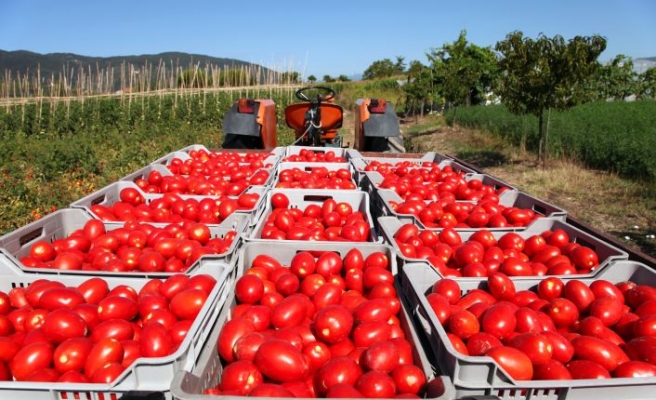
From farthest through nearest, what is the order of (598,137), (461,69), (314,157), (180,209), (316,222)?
(461,69), (598,137), (314,157), (180,209), (316,222)

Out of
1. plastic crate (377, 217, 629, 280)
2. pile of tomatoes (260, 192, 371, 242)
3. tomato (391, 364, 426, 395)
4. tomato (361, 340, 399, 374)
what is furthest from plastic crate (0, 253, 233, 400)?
pile of tomatoes (260, 192, 371, 242)

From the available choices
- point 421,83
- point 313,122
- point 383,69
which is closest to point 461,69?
point 421,83

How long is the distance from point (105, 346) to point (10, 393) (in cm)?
36

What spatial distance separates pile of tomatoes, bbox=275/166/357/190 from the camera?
14.7ft

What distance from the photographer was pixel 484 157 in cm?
1387

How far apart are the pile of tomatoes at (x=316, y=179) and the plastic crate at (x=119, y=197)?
61cm

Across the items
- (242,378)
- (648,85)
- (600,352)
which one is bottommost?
(242,378)

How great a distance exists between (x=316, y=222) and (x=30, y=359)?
89.4 inches

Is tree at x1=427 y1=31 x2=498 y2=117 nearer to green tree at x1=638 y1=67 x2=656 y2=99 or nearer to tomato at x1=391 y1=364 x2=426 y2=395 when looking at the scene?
green tree at x1=638 y1=67 x2=656 y2=99

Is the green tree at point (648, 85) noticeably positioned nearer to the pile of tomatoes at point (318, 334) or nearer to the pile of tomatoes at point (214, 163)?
the pile of tomatoes at point (214, 163)

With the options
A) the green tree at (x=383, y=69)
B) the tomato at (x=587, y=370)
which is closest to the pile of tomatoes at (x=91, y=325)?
the tomato at (x=587, y=370)

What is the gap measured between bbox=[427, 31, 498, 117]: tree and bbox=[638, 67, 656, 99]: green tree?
1280 cm

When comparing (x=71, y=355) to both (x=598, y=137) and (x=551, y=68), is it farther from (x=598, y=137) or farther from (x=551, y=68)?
(x=598, y=137)

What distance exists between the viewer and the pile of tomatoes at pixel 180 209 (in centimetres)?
358
